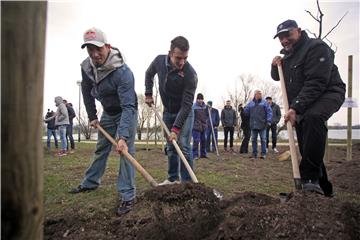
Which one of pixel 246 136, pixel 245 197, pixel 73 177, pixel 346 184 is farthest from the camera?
pixel 246 136

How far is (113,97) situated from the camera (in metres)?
4.02

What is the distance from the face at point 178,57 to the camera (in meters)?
4.03

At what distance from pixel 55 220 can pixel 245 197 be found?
6.00 ft

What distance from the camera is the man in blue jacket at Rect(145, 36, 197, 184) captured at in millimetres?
4266

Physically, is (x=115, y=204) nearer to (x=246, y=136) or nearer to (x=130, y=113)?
(x=130, y=113)

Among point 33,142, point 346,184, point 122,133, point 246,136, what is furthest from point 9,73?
point 246,136

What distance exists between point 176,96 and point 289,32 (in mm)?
1702

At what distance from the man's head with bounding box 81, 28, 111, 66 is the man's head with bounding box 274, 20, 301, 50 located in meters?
2.00

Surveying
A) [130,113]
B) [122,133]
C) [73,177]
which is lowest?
[73,177]

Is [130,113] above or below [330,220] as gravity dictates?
above

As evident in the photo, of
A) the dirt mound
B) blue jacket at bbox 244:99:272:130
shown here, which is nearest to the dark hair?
the dirt mound

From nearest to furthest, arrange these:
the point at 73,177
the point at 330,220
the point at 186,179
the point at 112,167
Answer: the point at 330,220, the point at 186,179, the point at 73,177, the point at 112,167

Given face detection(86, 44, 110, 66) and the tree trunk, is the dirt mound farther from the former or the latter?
the tree trunk

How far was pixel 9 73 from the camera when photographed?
119 centimetres
